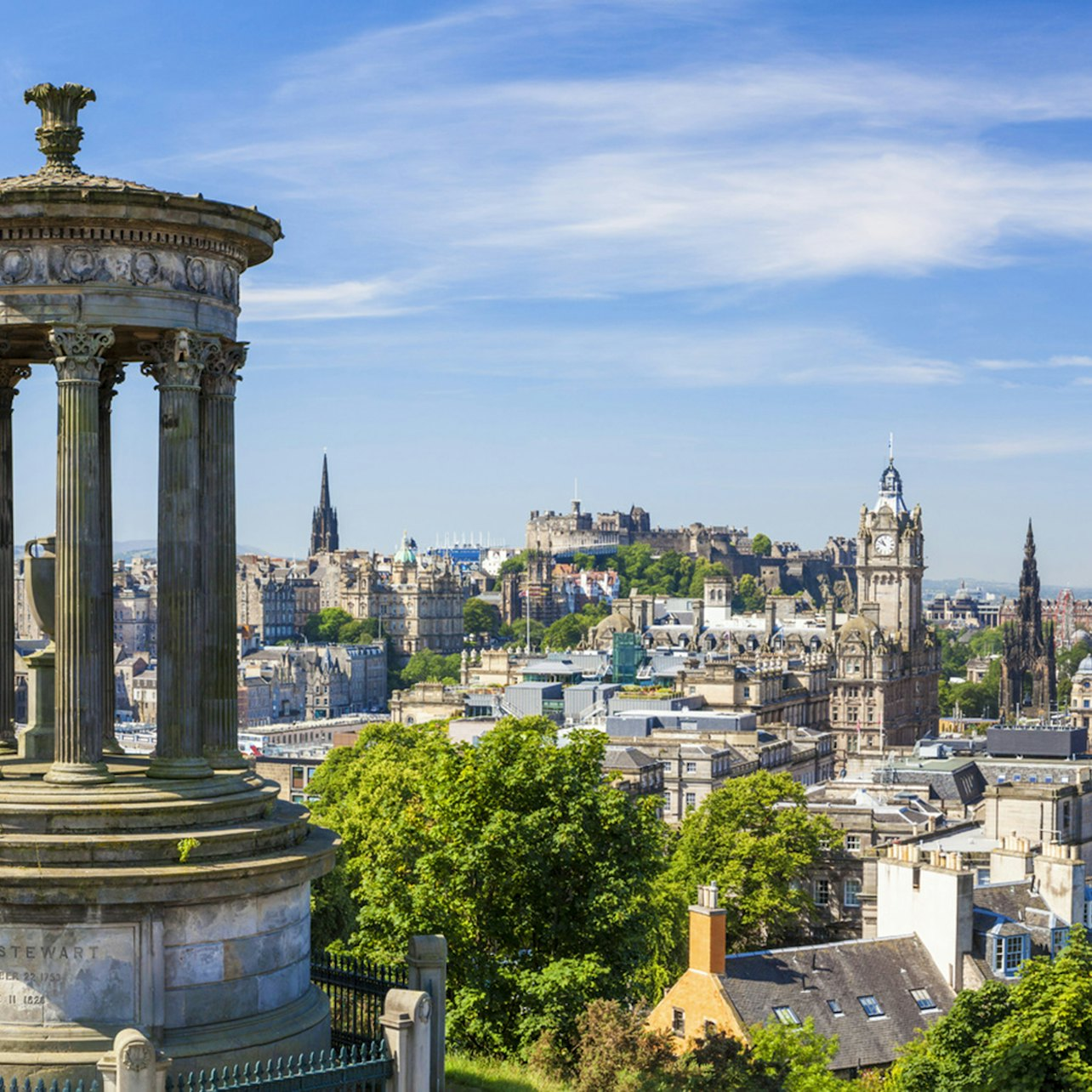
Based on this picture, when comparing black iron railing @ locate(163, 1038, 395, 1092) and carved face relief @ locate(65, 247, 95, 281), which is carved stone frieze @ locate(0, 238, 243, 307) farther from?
black iron railing @ locate(163, 1038, 395, 1092)

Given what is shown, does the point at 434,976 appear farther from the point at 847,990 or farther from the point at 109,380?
the point at 847,990

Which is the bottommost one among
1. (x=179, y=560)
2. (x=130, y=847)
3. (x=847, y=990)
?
(x=847, y=990)

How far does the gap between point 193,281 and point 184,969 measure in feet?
22.8

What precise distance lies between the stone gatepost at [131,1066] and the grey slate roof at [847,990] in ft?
112

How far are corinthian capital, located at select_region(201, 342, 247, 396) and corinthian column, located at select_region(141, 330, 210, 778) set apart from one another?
1.60 feet

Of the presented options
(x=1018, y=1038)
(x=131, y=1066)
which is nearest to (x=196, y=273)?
(x=131, y=1066)

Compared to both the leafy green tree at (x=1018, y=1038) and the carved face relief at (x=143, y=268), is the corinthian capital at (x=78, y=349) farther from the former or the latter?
the leafy green tree at (x=1018, y=1038)

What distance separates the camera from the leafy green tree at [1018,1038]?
34406mm

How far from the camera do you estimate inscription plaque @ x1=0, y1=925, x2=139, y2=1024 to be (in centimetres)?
A: 1764

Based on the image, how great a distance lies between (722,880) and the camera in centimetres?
6419

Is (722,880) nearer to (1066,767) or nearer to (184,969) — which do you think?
(1066,767)

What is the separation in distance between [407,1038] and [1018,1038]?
2000 centimetres

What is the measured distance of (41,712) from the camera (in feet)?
66.0

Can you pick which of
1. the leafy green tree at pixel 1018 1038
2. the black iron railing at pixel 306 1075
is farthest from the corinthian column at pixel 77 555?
the leafy green tree at pixel 1018 1038
